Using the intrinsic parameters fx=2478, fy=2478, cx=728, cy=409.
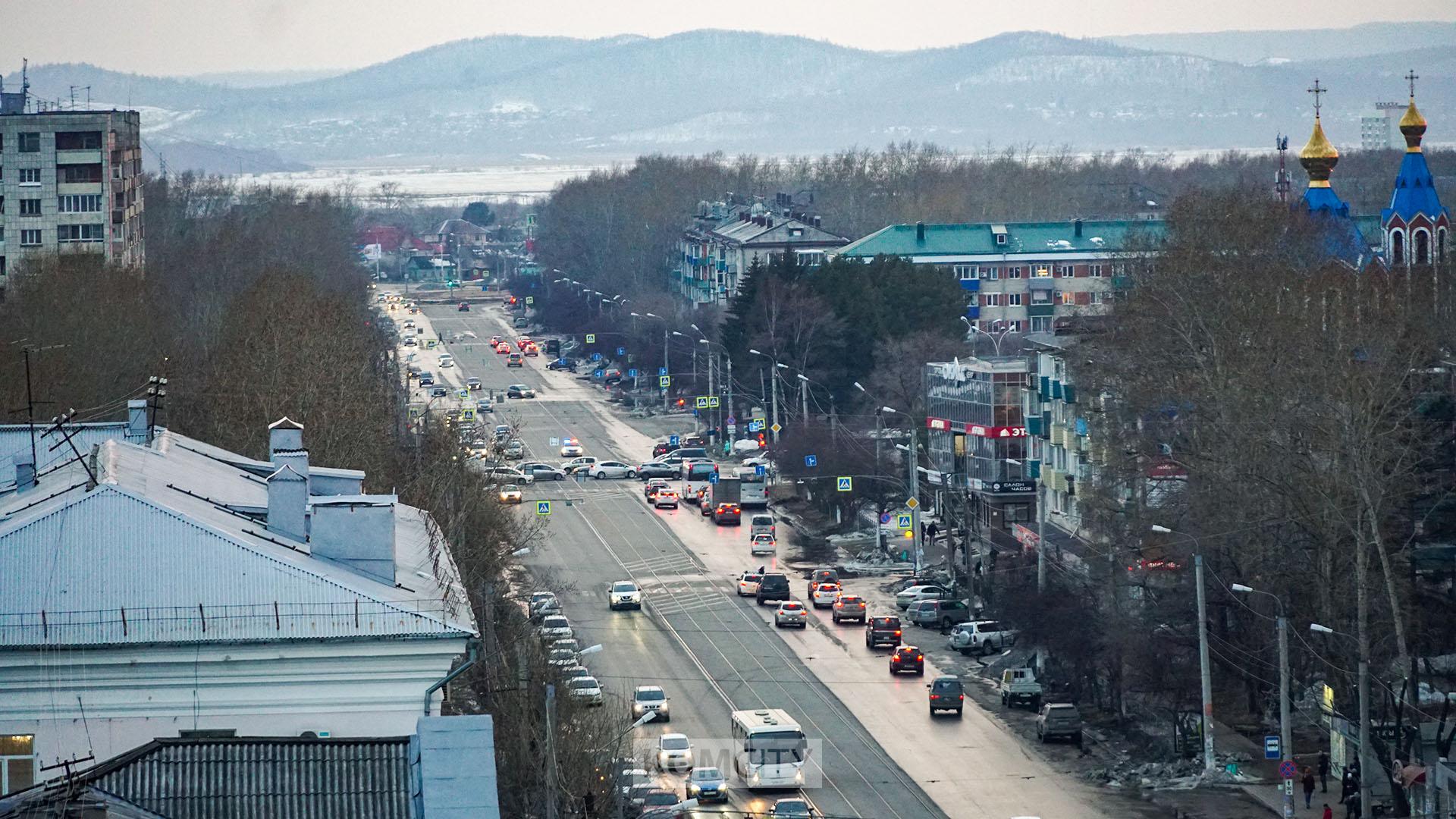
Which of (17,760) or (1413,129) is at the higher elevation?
(1413,129)

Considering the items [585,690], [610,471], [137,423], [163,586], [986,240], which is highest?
[986,240]

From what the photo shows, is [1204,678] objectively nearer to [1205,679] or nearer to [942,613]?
[1205,679]

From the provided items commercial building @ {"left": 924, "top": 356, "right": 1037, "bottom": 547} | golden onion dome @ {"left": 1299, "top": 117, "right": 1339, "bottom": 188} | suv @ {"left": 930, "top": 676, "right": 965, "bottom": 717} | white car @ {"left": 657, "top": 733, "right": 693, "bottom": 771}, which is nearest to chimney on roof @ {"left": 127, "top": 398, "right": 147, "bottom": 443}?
white car @ {"left": 657, "top": 733, "right": 693, "bottom": 771}

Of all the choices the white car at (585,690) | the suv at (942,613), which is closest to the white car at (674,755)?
the white car at (585,690)

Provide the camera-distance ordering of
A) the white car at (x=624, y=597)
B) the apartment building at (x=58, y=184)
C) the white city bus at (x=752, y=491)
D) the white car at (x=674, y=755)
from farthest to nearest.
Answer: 1. the apartment building at (x=58, y=184)
2. the white city bus at (x=752, y=491)
3. the white car at (x=624, y=597)
4. the white car at (x=674, y=755)

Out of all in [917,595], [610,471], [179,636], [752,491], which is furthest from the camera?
[610,471]

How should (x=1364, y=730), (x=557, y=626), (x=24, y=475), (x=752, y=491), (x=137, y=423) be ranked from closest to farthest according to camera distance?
(x=24, y=475) → (x=137, y=423) → (x=1364, y=730) → (x=557, y=626) → (x=752, y=491)

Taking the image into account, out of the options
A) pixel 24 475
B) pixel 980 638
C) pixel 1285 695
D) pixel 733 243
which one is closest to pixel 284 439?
pixel 24 475

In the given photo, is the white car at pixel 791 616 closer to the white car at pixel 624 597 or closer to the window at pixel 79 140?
the white car at pixel 624 597
